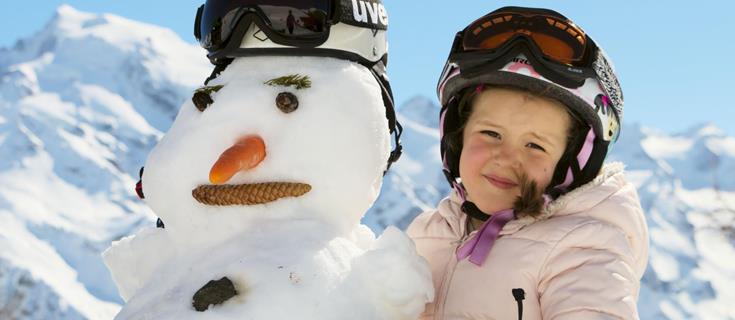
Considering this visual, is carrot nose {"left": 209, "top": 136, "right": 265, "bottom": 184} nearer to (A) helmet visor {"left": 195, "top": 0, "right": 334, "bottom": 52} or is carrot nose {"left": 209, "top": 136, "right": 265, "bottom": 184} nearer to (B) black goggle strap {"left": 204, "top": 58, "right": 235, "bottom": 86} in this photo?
(A) helmet visor {"left": 195, "top": 0, "right": 334, "bottom": 52}

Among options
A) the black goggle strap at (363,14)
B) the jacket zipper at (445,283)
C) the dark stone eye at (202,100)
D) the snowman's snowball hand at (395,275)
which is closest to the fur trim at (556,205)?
the jacket zipper at (445,283)

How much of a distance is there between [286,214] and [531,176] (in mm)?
840

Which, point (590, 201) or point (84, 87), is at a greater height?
point (590, 201)

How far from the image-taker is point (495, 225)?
2.75m

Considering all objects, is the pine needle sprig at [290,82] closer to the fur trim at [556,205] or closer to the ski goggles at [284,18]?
the ski goggles at [284,18]

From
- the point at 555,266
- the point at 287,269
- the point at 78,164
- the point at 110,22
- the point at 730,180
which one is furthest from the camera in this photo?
the point at 110,22

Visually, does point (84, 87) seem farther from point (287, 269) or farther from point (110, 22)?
point (287, 269)

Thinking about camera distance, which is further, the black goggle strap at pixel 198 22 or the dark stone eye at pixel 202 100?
the black goggle strap at pixel 198 22

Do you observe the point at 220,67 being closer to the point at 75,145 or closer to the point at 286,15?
the point at 286,15

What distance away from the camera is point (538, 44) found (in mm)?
2791

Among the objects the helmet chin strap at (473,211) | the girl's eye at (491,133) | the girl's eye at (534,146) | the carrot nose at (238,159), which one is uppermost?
the carrot nose at (238,159)

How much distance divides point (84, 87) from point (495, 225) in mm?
130271

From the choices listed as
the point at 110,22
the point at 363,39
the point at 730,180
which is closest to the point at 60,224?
the point at 110,22

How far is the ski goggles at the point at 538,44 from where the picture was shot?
9.04ft
